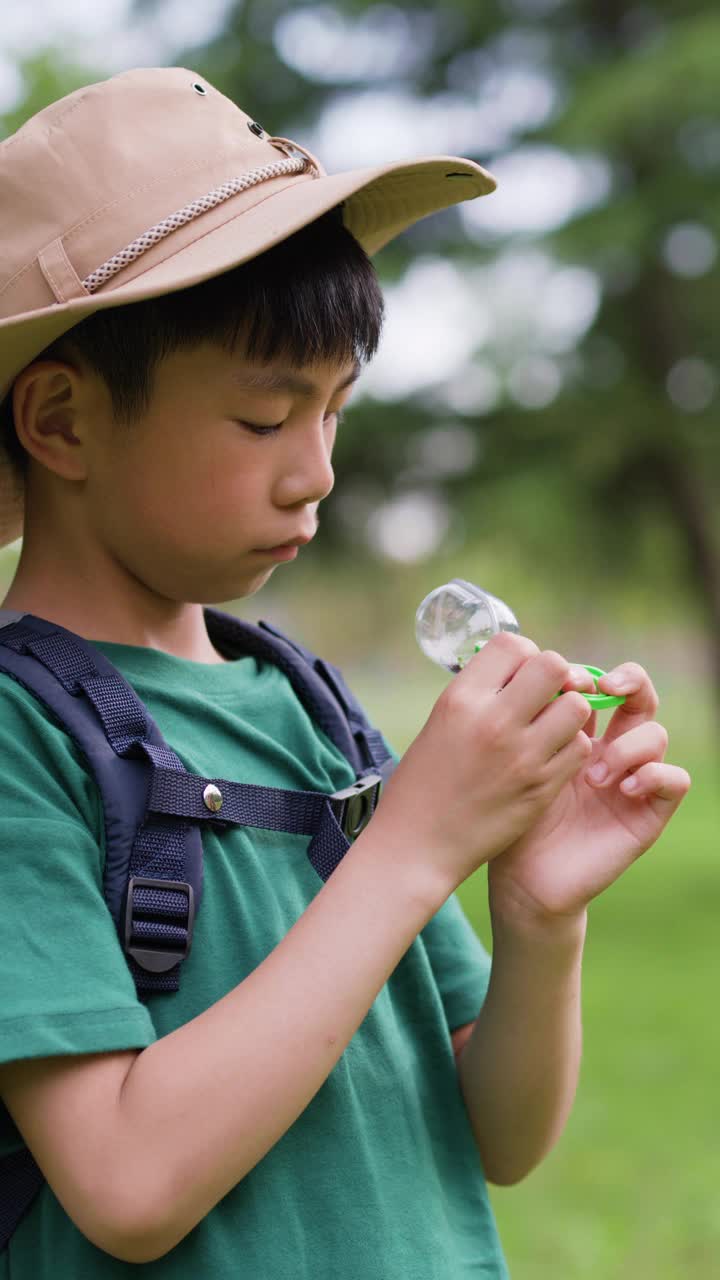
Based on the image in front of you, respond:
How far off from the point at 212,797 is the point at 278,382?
0.39 meters

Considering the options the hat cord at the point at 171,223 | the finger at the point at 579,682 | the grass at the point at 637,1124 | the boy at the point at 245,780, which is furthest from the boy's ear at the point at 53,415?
the grass at the point at 637,1124

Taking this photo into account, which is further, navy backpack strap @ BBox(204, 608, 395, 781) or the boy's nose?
navy backpack strap @ BBox(204, 608, 395, 781)

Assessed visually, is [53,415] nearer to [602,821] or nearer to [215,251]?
[215,251]

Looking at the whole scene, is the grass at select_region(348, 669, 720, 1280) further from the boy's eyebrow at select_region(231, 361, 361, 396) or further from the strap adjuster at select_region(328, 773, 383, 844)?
the boy's eyebrow at select_region(231, 361, 361, 396)

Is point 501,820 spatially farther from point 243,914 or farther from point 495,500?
point 495,500

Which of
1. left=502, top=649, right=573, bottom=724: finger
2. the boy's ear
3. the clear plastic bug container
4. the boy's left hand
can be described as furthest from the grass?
the boy's ear

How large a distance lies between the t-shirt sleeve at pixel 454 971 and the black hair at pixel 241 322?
49cm

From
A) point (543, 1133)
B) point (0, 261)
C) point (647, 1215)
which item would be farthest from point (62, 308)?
point (647, 1215)

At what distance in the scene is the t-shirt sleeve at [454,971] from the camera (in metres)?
1.61

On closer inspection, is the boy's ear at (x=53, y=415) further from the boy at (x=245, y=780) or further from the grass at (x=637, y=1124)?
the grass at (x=637, y=1124)

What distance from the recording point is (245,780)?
142 centimetres

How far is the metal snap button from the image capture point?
1.29 meters

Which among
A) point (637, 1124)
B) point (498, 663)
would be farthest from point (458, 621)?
point (637, 1124)

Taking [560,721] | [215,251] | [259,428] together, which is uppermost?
[215,251]
